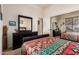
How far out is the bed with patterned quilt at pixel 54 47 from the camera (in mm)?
1459

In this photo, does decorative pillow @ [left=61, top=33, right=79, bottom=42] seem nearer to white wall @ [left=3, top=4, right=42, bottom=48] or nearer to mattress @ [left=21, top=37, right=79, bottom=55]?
mattress @ [left=21, top=37, right=79, bottom=55]

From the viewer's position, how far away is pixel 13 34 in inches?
66.8

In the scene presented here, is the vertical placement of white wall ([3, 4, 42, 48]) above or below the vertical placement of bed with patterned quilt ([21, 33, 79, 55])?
above

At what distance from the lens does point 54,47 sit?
5.23 ft

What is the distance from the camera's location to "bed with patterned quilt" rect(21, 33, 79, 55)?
1.46 m

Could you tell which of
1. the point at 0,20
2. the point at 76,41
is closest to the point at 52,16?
the point at 76,41

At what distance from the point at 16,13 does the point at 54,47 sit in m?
1.06

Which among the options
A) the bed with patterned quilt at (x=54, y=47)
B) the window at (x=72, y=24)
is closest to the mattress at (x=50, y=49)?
the bed with patterned quilt at (x=54, y=47)

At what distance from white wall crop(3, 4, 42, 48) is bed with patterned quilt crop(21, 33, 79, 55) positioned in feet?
1.16

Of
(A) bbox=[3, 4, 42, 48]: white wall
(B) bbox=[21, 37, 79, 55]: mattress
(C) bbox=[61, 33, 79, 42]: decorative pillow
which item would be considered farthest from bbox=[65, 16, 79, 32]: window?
(A) bbox=[3, 4, 42, 48]: white wall

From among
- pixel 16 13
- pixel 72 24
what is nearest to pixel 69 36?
pixel 72 24

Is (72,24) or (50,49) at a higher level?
(72,24)

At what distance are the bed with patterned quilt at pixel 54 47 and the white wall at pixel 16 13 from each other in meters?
0.35

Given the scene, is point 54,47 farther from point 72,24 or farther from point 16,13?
point 16,13
